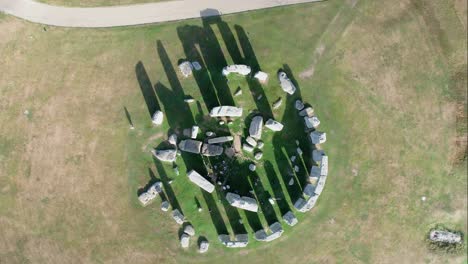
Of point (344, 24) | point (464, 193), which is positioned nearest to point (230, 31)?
point (344, 24)

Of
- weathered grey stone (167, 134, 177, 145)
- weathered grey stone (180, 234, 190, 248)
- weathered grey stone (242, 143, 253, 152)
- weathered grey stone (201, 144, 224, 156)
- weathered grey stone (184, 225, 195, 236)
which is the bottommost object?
weathered grey stone (180, 234, 190, 248)

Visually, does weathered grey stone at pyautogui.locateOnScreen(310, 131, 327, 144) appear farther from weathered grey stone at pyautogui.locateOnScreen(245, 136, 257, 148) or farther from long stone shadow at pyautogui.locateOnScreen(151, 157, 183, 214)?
long stone shadow at pyautogui.locateOnScreen(151, 157, 183, 214)

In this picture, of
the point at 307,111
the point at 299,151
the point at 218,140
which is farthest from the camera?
the point at 299,151

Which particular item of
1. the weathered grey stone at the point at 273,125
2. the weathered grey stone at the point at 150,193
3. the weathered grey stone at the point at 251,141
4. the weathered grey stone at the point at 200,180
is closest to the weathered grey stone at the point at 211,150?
the weathered grey stone at the point at 200,180

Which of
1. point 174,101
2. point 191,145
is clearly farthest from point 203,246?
point 174,101

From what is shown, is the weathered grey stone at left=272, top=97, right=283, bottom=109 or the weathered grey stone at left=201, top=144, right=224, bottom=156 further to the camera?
the weathered grey stone at left=272, top=97, right=283, bottom=109

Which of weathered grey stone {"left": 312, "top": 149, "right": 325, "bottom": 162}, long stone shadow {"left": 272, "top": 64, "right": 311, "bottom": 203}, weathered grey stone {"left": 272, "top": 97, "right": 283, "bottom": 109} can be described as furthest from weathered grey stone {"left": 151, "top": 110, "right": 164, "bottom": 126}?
weathered grey stone {"left": 312, "top": 149, "right": 325, "bottom": 162}

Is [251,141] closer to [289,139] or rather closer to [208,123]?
[289,139]
